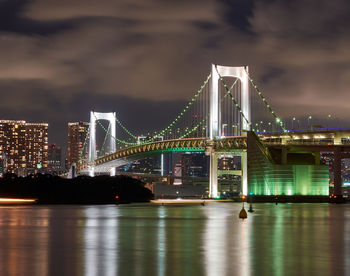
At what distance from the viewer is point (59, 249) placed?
16.7m

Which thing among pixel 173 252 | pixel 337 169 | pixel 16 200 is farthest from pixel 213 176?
pixel 173 252

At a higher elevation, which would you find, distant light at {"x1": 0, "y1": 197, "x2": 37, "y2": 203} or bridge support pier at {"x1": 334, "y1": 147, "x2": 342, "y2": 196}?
bridge support pier at {"x1": 334, "y1": 147, "x2": 342, "y2": 196}

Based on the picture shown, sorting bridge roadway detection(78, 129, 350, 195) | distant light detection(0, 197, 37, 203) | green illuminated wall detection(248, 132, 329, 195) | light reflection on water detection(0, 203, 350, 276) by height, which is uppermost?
bridge roadway detection(78, 129, 350, 195)

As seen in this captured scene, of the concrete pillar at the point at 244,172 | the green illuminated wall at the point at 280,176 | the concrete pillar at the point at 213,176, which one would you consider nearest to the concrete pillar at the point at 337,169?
the green illuminated wall at the point at 280,176

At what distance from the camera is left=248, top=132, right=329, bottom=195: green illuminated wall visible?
252 feet

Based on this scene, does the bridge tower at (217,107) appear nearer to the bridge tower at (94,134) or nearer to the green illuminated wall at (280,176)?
the green illuminated wall at (280,176)

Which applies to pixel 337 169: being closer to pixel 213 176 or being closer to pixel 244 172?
pixel 244 172

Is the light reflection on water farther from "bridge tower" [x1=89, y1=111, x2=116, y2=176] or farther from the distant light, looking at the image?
"bridge tower" [x1=89, y1=111, x2=116, y2=176]

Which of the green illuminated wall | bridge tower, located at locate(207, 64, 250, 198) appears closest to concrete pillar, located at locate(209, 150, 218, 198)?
bridge tower, located at locate(207, 64, 250, 198)

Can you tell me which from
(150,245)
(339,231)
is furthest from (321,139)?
(150,245)

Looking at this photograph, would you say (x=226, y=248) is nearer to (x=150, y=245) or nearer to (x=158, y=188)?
(x=150, y=245)

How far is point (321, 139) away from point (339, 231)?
61837 mm

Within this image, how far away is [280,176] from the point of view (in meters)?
76.7

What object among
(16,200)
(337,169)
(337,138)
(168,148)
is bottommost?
(16,200)
